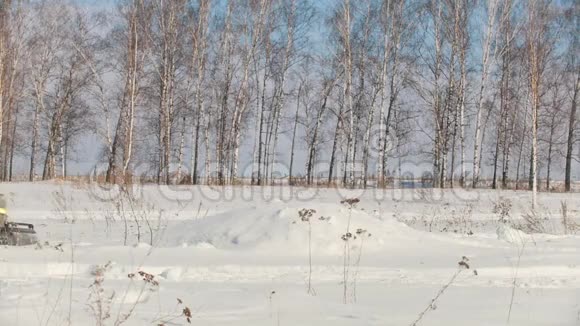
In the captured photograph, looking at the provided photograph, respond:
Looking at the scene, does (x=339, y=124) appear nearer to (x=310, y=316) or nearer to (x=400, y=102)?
(x=400, y=102)

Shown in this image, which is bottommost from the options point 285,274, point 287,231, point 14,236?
point 285,274

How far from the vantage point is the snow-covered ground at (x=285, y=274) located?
4.44m

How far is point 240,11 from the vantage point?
955 inches

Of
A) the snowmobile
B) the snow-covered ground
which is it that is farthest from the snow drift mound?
the snowmobile

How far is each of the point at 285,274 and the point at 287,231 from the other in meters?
1.65

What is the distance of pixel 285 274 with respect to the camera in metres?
6.48

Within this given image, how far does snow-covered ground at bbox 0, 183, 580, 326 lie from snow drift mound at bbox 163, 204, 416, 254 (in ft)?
0.06

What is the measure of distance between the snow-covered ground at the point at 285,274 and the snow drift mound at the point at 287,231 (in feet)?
0.06

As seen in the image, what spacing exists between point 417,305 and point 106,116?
21923mm

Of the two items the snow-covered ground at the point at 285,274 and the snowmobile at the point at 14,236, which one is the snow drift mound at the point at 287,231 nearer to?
the snow-covered ground at the point at 285,274

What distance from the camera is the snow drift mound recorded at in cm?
792

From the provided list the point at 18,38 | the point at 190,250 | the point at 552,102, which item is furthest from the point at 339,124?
the point at 190,250

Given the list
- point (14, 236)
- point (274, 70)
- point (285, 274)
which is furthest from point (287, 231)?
point (274, 70)

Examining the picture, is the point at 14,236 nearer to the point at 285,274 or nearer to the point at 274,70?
the point at 285,274
